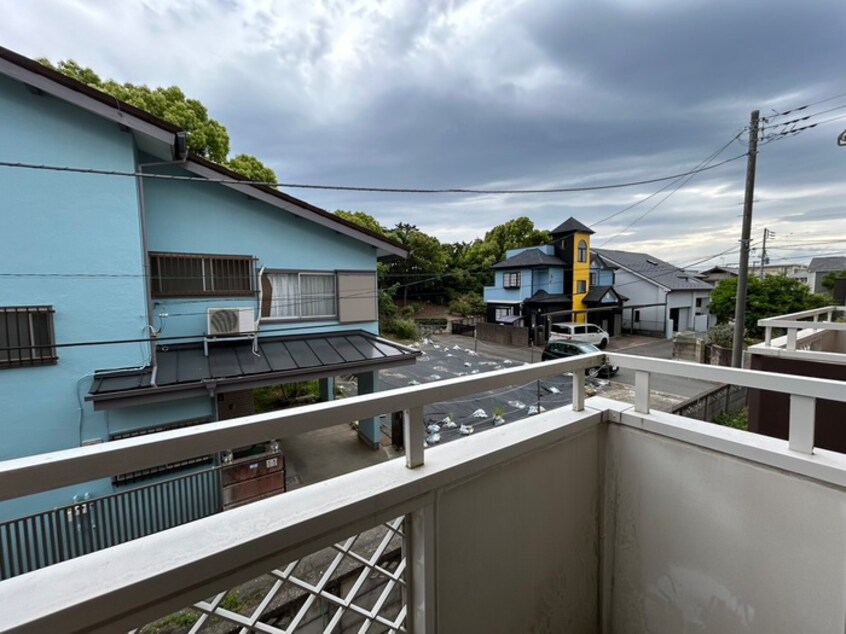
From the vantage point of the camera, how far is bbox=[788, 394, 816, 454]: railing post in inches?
47.4

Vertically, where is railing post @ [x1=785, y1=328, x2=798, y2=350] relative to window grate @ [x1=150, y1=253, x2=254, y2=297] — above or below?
below

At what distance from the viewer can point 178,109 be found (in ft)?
27.6

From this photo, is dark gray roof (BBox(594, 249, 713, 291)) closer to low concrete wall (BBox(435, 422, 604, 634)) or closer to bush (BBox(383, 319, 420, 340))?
bush (BBox(383, 319, 420, 340))

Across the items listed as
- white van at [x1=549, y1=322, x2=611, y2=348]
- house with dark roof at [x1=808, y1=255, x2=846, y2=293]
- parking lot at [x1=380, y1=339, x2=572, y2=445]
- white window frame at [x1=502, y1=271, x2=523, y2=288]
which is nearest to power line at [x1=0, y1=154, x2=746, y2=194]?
parking lot at [x1=380, y1=339, x2=572, y2=445]

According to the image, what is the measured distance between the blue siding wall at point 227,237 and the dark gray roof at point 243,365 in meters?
0.27

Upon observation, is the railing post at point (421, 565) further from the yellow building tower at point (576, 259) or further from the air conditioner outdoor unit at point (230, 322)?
the yellow building tower at point (576, 259)

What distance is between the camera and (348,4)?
3.47 meters

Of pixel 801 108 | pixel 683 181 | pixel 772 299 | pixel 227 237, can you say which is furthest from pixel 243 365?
pixel 772 299

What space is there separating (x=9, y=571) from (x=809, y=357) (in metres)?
7.23

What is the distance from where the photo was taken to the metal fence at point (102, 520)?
2.89 metres

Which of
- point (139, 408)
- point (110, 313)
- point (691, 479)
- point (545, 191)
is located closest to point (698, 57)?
point (545, 191)

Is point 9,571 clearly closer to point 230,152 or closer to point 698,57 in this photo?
point 698,57

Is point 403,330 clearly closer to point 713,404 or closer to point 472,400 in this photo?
point 472,400

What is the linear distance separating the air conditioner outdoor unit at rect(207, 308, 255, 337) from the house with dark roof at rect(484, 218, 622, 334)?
44.5 ft
